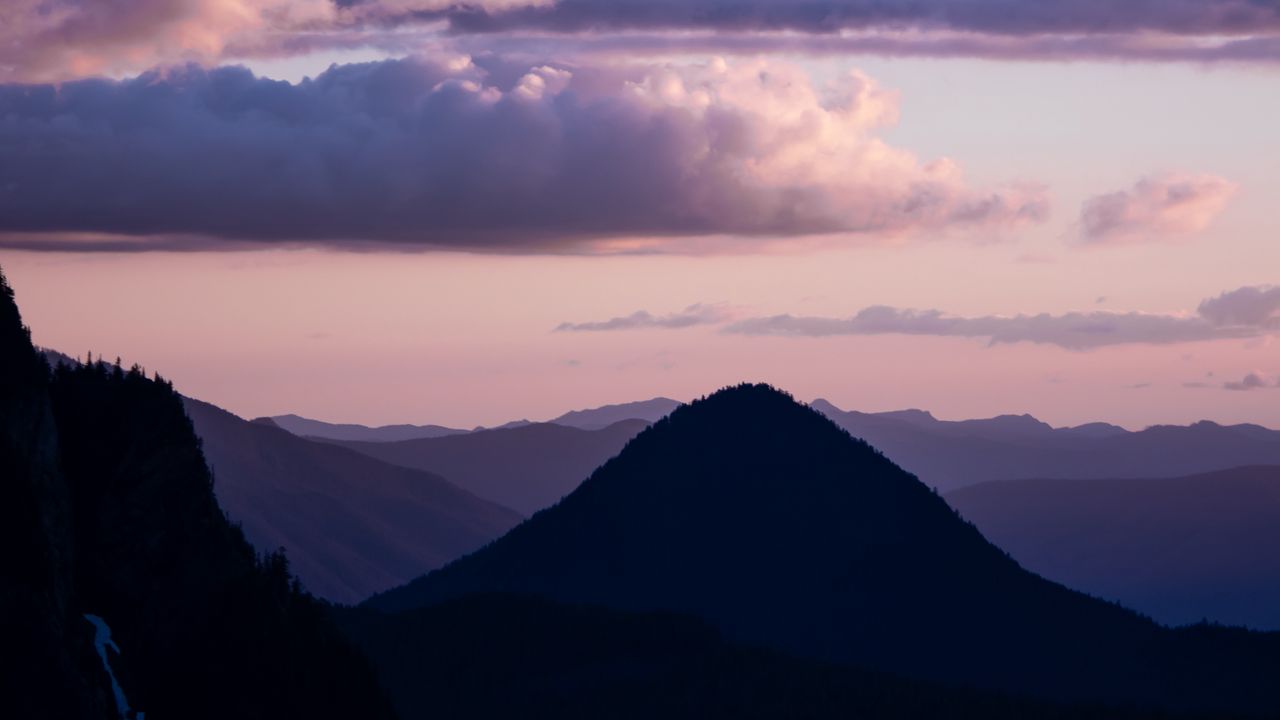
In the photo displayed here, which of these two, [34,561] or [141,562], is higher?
[141,562]

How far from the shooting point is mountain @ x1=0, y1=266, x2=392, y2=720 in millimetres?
86375

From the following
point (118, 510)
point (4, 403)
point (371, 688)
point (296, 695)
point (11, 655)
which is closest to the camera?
point (11, 655)

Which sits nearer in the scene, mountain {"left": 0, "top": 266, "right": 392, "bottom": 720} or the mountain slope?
the mountain slope

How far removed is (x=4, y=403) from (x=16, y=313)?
570 centimetres

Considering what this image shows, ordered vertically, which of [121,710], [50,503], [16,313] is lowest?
[121,710]

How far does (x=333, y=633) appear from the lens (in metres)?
125

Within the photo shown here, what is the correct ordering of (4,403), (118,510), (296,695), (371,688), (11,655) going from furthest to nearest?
(371,688), (296,695), (118,510), (4,403), (11,655)

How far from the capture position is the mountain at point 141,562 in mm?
86375

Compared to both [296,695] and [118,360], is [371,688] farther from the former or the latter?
[118,360]

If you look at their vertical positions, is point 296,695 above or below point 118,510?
below

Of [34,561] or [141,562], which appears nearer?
[34,561]

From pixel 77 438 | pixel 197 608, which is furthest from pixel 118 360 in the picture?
pixel 197 608

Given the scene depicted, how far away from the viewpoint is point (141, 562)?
4013 inches

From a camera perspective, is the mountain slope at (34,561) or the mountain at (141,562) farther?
the mountain at (141,562)
